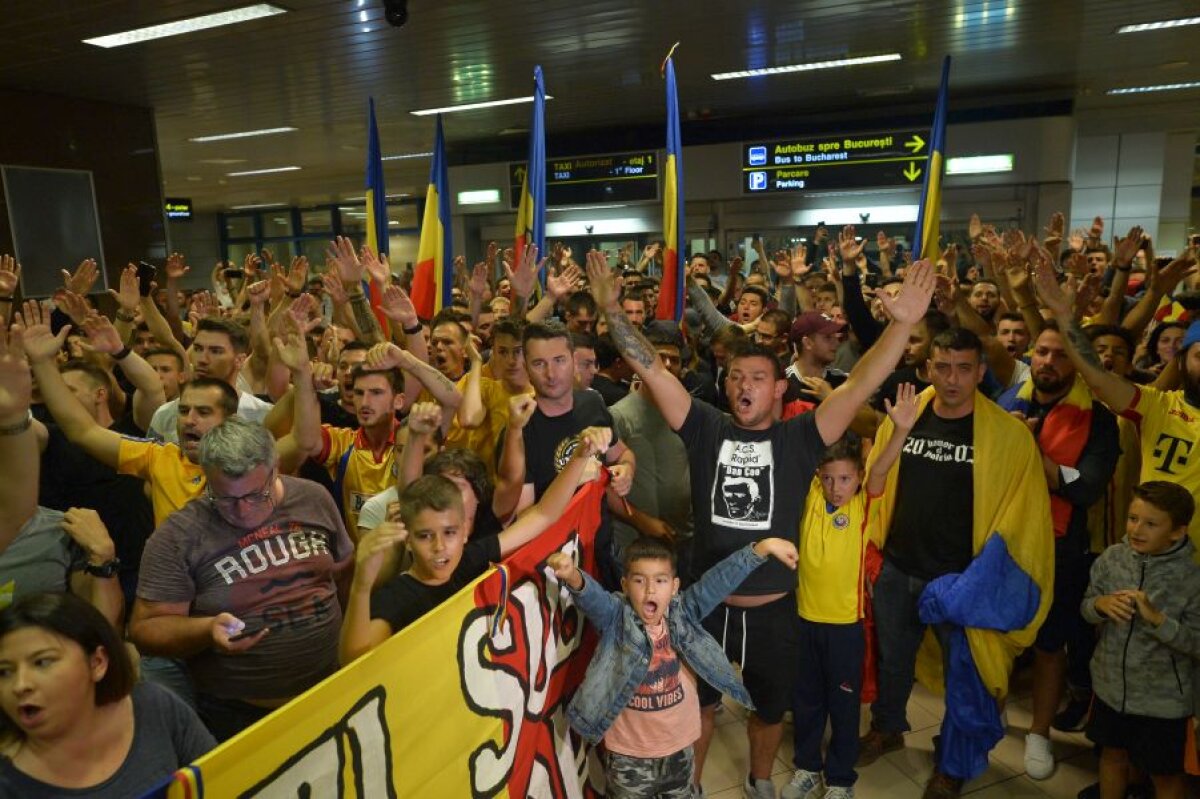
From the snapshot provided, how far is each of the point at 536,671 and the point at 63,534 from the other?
1.52 meters

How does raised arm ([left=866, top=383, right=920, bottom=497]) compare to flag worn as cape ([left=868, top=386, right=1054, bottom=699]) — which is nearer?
raised arm ([left=866, top=383, right=920, bottom=497])

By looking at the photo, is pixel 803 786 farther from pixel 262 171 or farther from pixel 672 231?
pixel 262 171

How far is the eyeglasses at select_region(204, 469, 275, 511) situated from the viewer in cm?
230

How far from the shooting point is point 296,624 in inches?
93.8

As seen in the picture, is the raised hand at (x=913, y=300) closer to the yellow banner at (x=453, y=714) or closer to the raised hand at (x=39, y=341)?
the yellow banner at (x=453, y=714)

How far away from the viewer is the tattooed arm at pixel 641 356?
2.99m

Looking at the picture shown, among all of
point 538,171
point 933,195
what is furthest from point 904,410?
point 933,195

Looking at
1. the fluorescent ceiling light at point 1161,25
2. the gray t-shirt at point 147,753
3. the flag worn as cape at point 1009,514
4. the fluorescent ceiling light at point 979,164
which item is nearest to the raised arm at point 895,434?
the flag worn as cape at point 1009,514

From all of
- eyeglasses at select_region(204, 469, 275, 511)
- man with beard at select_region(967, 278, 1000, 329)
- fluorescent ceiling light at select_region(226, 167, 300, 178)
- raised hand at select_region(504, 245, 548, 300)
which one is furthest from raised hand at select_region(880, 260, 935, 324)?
fluorescent ceiling light at select_region(226, 167, 300, 178)

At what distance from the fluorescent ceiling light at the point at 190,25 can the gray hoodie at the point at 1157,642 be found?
6.18 meters

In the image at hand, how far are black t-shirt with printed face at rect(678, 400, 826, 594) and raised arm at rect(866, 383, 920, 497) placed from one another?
0.37m

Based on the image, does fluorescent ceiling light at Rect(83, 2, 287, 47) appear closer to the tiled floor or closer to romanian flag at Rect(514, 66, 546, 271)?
romanian flag at Rect(514, 66, 546, 271)

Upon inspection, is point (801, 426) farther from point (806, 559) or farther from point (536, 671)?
point (536, 671)

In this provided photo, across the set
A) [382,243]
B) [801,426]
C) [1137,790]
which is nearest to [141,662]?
[801,426]
